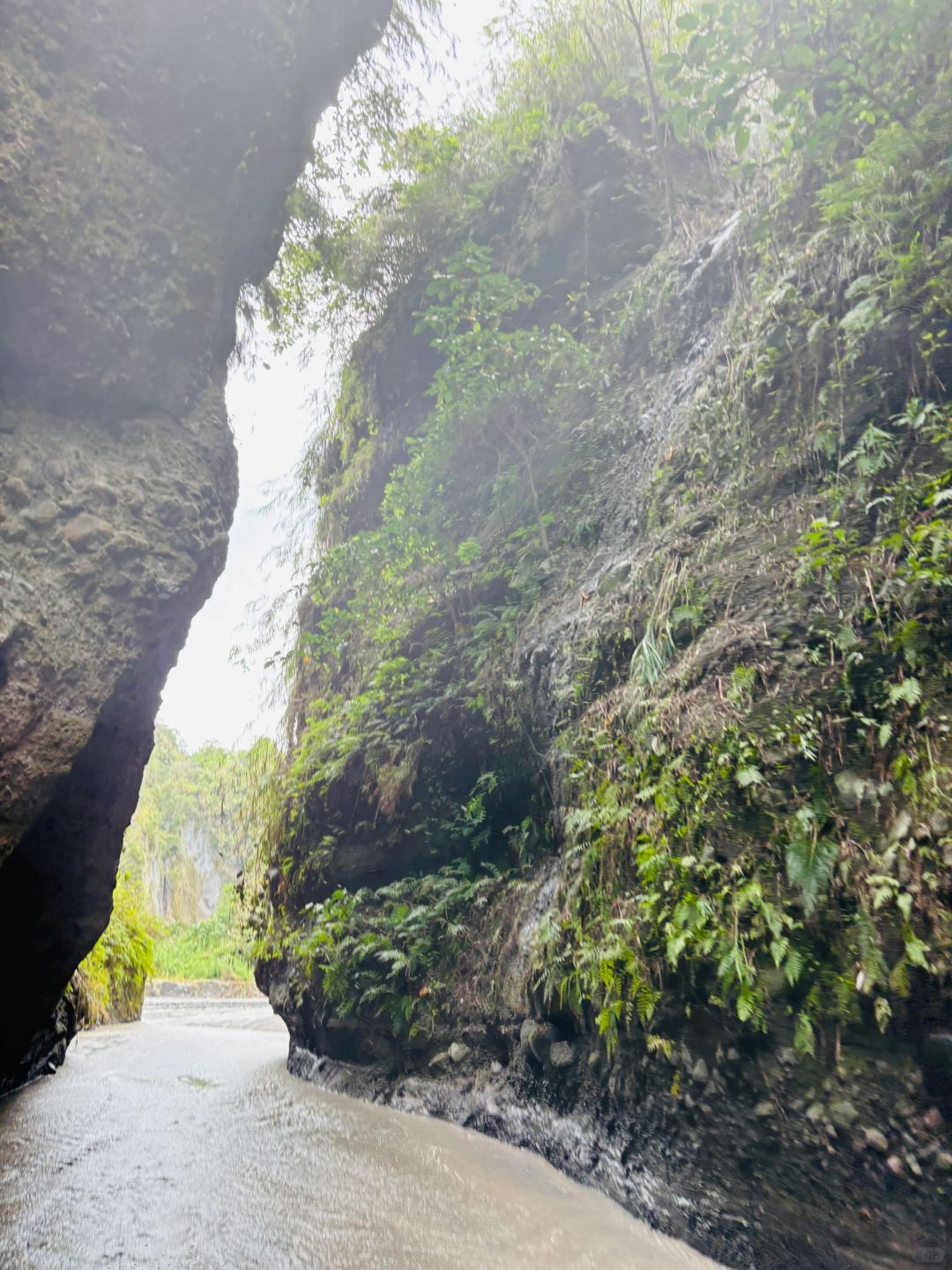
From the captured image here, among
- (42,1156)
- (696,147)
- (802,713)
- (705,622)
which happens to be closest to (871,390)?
(705,622)

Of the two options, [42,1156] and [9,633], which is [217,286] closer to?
[9,633]

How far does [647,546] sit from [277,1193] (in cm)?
486

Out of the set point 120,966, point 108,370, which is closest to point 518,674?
point 108,370

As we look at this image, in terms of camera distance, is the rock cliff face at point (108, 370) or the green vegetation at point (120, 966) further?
the green vegetation at point (120, 966)

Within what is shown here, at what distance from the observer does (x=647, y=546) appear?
20.0 ft

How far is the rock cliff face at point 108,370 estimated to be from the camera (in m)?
4.53

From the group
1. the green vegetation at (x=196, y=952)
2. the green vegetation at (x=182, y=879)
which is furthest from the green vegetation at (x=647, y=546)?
the green vegetation at (x=196, y=952)

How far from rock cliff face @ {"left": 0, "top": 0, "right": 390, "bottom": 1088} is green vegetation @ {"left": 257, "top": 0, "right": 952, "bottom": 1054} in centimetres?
226

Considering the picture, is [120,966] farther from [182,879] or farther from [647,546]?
[182,879]

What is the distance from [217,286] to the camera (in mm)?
6250

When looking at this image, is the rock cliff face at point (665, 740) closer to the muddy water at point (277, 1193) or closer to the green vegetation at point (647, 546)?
the green vegetation at point (647, 546)

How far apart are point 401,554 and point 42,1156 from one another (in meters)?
6.83

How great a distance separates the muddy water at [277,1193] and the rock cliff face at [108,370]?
1.47 metres

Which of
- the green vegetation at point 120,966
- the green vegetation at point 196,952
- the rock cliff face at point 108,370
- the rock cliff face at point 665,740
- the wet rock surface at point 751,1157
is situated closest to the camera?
the wet rock surface at point 751,1157
